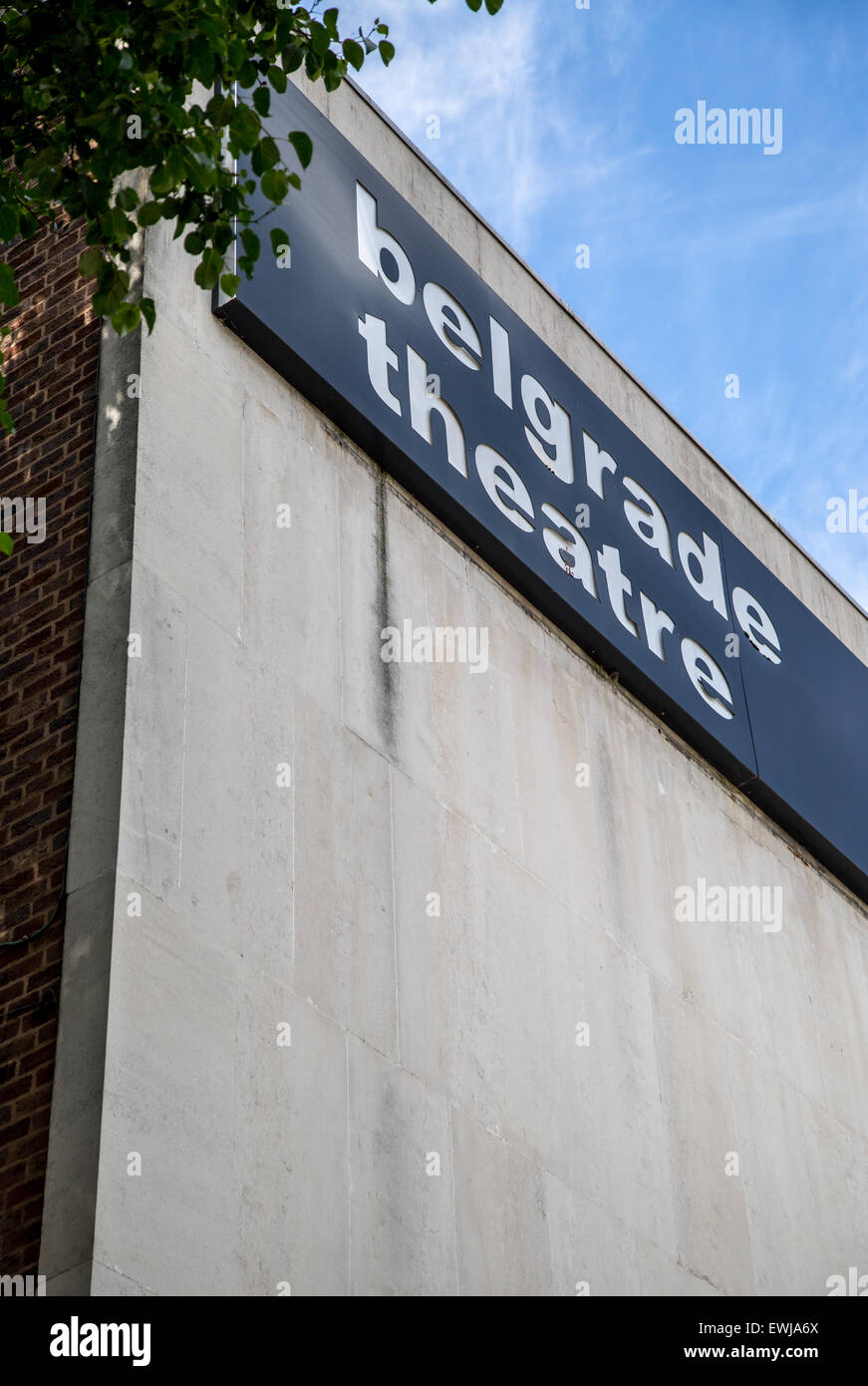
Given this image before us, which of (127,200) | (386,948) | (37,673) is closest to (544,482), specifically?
(386,948)

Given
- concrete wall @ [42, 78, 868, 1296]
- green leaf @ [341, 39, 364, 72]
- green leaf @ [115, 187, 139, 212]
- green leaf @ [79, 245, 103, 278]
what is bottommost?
concrete wall @ [42, 78, 868, 1296]

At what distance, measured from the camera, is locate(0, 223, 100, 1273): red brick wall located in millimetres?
7043

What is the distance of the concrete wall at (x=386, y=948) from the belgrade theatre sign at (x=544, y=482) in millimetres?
265

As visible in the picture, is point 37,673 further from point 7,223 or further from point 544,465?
point 544,465

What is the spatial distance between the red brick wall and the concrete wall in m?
0.17

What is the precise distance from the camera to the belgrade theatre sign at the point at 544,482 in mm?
10664

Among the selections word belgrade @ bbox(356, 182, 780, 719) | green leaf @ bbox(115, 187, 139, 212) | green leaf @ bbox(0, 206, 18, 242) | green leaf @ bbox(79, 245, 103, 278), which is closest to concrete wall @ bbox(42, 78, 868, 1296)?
word belgrade @ bbox(356, 182, 780, 719)

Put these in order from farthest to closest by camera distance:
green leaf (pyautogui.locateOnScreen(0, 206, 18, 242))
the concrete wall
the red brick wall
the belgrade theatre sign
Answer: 1. the belgrade theatre sign
2. the concrete wall
3. the red brick wall
4. green leaf (pyautogui.locateOnScreen(0, 206, 18, 242))

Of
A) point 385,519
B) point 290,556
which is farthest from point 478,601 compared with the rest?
point 290,556

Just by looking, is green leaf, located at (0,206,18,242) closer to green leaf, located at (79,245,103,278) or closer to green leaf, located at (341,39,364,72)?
green leaf, located at (79,245,103,278)

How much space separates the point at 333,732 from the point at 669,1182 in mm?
3290

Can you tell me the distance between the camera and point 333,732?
9.13 meters

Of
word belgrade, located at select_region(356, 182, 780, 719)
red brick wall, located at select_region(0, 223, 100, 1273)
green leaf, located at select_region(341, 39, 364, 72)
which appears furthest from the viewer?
word belgrade, located at select_region(356, 182, 780, 719)

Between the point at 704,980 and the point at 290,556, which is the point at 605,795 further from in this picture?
the point at 290,556
